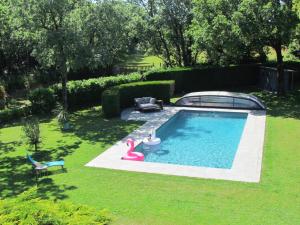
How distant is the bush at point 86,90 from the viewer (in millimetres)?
25312

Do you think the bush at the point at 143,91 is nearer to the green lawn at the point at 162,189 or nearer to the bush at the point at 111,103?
the bush at the point at 111,103

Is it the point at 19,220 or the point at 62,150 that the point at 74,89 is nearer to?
the point at 62,150

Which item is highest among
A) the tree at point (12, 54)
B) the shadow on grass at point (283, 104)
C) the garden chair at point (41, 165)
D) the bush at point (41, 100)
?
the tree at point (12, 54)

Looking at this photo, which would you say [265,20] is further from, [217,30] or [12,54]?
[12,54]

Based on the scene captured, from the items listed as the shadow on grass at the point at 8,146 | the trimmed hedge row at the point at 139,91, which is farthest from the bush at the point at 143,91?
the shadow on grass at the point at 8,146

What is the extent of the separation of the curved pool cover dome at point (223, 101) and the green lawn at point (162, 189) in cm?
562

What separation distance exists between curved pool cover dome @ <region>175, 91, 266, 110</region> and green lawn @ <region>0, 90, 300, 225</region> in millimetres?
5615

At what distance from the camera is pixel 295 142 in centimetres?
1688

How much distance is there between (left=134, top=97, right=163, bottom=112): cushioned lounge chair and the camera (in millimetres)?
23766

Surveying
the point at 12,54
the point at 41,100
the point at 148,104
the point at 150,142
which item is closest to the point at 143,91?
the point at 148,104

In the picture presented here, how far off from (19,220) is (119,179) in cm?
704

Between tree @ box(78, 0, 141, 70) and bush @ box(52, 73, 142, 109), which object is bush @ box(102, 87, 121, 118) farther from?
bush @ box(52, 73, 142, 109)

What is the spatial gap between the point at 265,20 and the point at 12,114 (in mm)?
16519

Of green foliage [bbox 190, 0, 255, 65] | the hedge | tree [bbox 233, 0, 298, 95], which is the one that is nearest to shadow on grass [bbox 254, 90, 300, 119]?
the hedge
